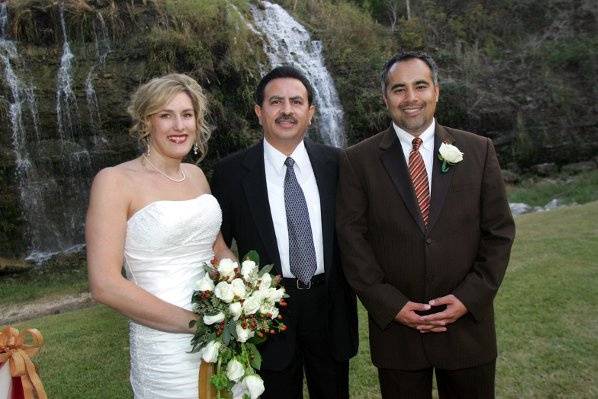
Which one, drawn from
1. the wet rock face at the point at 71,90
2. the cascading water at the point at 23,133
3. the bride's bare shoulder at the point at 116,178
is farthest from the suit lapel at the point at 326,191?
the cascading water at the point at 23,133

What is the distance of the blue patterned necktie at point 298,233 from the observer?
351 centimetres

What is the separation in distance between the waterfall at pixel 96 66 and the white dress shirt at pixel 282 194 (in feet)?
42.7

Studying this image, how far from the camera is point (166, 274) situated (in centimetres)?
320

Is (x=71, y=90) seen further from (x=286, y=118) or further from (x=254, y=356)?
(x=254, y=356)

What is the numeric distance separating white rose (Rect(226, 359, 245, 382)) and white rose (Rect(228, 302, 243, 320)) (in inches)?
10.2

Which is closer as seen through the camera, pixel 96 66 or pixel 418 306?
pixel 418 306

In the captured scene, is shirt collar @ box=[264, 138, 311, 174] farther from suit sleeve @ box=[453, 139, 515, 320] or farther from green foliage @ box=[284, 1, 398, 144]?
green foliage @ box=[284, 1, 398, 144]

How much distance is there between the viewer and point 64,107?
599 inches

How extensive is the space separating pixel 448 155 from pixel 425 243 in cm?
53

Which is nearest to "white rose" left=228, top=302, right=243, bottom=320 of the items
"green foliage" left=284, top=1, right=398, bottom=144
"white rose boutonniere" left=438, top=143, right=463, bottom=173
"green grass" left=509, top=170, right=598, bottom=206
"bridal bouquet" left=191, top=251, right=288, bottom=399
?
"bridal bouquet" left=191, top=251, right=288, bottom=399

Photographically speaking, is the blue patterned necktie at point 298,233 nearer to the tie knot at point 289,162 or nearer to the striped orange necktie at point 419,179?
the tie knot at point 289,162

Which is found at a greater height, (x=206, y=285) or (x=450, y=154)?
(x=450, y=154)

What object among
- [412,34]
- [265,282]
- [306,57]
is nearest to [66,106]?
[306,57]

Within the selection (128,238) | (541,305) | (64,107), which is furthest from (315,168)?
(64,107)
